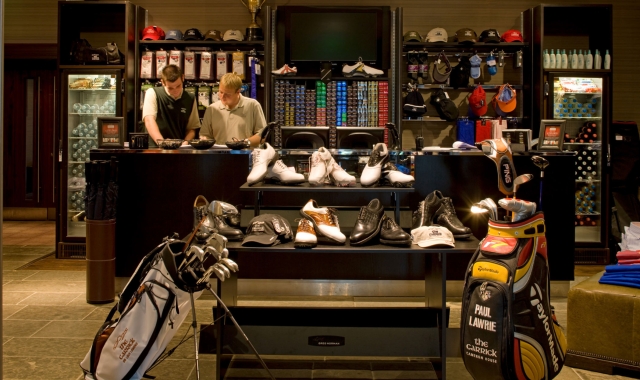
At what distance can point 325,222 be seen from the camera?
130 inches

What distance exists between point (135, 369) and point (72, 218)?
14.5ft

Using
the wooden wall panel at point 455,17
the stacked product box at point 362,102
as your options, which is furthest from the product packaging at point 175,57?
the stacked product box at point 362,102

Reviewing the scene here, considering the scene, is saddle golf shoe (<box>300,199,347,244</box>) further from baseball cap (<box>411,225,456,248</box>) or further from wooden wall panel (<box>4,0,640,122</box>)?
wooden wall panel (<box>4,0,640,122</box>)

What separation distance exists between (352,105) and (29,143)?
187 inches

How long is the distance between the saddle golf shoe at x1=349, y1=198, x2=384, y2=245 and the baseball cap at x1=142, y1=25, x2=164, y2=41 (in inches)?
183

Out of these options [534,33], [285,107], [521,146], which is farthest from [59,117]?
[534,33]

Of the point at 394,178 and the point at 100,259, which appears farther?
the point at 100,259

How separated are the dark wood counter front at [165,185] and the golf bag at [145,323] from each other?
6.48 feet

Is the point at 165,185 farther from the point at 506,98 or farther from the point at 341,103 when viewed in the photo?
the point at 506,98

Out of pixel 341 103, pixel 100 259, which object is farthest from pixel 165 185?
pixel 341 103

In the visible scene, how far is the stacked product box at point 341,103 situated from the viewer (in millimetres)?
7195

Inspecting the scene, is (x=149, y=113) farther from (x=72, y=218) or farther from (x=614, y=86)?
(x=614, y=86)

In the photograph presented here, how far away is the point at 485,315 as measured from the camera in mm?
2775

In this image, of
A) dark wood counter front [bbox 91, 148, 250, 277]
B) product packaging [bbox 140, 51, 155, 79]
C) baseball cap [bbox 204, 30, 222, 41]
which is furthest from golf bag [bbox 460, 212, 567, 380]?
product packaging [bbox 140, 51, 155, 79]
